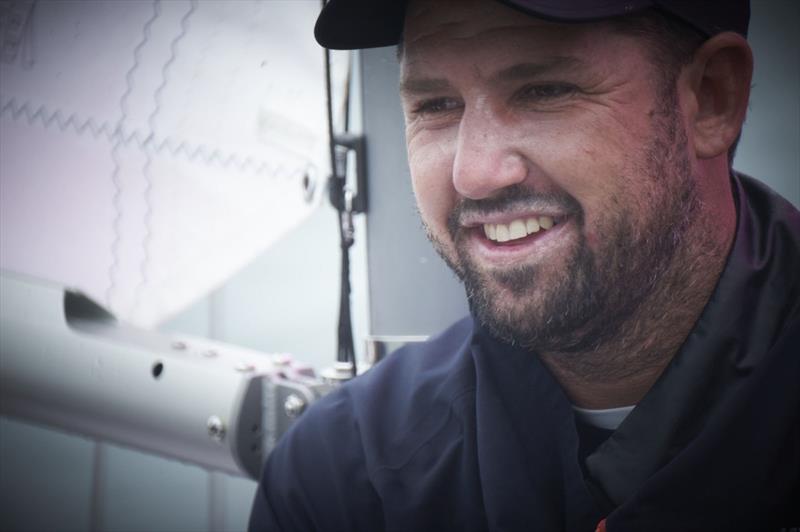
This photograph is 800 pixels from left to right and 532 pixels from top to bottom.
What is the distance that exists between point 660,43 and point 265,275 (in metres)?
1.28

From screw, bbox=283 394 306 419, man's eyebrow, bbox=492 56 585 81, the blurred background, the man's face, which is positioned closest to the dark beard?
the man's face

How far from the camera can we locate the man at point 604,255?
22.1 inches

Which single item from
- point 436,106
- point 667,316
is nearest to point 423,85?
point 436,106

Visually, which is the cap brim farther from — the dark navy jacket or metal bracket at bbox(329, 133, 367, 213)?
the dark navy jacket

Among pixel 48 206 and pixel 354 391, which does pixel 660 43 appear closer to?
pixel 354 391

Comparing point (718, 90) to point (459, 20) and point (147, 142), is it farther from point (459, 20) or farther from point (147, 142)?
point (147, 142)

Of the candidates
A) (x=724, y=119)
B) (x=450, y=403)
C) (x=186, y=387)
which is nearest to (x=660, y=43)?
(x=724, y=119)

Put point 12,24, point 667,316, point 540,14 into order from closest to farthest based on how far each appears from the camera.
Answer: point 540,14, point 667,316, point 12,24

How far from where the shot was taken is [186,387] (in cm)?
97

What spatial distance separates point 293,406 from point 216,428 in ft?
0.40

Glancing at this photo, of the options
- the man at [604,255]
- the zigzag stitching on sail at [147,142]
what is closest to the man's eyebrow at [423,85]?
the man at [604,255]

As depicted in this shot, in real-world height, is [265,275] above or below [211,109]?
below

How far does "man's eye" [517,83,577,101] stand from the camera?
0.62 metres

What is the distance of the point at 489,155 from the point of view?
24.2 inches
